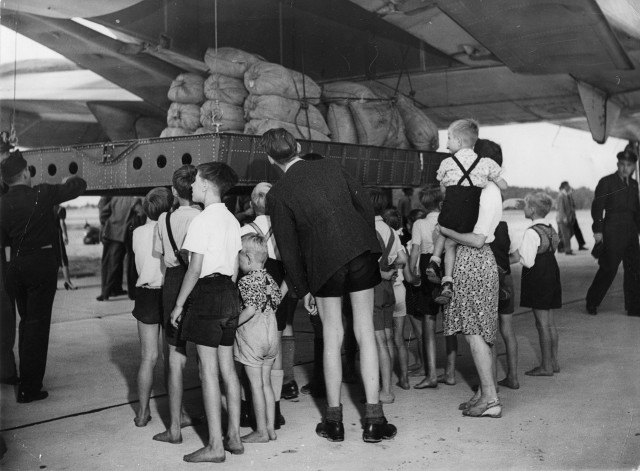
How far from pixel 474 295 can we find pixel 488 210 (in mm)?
500

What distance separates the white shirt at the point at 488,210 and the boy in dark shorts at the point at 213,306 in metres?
1.43

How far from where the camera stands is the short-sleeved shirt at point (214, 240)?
10.7ft

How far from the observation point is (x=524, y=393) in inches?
176

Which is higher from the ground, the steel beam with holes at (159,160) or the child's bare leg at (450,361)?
the steel beam with holes at (159,160)

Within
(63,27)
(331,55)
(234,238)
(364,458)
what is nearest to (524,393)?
(364,458)

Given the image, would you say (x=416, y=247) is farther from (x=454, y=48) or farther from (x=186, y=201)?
(x=454, y=48)

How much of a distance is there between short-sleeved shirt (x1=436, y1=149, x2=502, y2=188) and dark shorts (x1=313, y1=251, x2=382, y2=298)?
0.73 m

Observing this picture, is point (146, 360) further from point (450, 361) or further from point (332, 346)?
point (450, 361)

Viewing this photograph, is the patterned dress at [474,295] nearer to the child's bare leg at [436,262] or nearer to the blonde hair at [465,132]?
the child's bare leg at [436,262]

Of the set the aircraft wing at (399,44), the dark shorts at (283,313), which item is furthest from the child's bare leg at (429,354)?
the aircraft wing at (399,44)

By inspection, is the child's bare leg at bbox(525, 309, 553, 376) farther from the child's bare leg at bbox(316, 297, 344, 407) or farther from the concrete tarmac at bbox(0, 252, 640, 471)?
the child's bare leg at bbox(316, 297, 344, 407)

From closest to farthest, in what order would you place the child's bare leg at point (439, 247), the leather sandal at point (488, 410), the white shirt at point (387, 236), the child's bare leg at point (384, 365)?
1. the leather sandal at point (488, 410)
2. the child's bare leg at point (439, 247)
3. the child's bare leg at point (384, 365)
4. the white shirt at point (387, 236)

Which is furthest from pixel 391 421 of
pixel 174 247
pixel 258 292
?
pixel 174 247

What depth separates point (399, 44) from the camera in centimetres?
949
